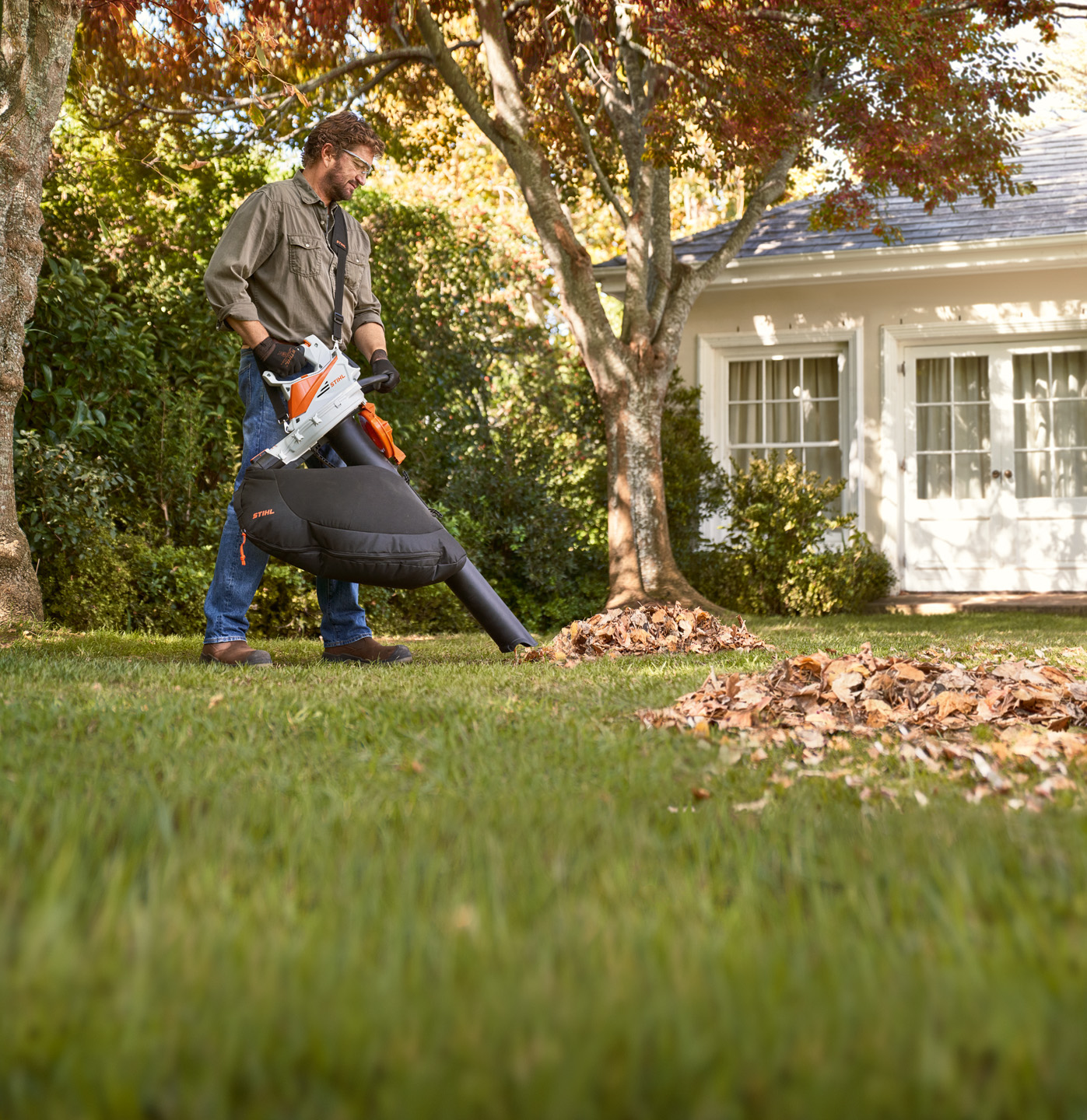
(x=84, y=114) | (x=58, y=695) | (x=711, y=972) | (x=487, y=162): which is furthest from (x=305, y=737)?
(x=487, y=162)

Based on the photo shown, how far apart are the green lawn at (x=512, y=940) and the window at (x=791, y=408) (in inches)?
403

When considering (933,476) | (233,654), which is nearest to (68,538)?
(233,654)

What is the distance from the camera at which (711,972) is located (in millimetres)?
1062

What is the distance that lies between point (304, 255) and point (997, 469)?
882 cm

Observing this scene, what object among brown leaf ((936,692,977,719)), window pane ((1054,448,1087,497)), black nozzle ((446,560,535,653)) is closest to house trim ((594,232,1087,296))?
window pane ((1054,448,1087,497))

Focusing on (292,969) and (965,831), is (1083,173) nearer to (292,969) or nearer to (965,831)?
(965,831)

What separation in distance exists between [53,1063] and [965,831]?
1325 millimetres

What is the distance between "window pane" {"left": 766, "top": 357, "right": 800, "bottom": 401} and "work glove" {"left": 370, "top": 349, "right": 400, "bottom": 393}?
7.81m

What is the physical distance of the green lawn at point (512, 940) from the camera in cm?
85

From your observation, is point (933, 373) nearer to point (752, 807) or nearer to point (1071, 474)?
point (1071, 474)

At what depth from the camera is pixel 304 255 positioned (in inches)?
190

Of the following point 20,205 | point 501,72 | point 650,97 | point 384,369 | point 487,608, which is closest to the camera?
point 487,608

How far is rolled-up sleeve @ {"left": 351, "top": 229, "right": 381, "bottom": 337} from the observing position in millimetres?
5262

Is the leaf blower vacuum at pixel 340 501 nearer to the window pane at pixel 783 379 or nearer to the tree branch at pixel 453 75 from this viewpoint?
the tree branch at pixel 453 75
